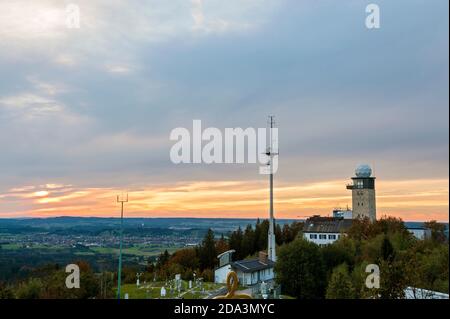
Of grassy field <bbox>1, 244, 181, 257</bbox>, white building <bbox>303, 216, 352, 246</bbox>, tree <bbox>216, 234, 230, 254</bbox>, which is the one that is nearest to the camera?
grassy field <bbox>1, 244, 181, 257</bbox>

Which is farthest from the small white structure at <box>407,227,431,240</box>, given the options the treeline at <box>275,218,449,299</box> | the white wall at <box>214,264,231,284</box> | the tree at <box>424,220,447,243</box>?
the white wall at <box>214,264,231,284</box>

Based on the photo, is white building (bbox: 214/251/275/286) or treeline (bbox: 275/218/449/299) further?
white building (bbox: 214/251/275/286)

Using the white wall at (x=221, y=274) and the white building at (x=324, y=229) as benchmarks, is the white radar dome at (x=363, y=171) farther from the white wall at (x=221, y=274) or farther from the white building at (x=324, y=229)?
the white wall at (x=221, y=274)

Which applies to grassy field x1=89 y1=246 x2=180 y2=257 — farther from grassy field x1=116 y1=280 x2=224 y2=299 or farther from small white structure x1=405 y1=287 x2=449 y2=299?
small white structure x1=405 y1=287 x2=449 y2=299
